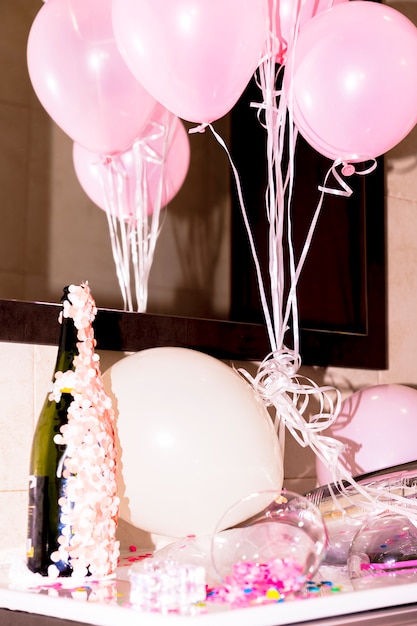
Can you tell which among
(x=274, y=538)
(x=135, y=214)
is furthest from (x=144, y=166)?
(x=274, y=538)

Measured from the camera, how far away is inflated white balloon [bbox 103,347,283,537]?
1.08m

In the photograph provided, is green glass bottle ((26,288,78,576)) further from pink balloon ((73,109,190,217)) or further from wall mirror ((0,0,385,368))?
pink balloon ((73,109,190,217))

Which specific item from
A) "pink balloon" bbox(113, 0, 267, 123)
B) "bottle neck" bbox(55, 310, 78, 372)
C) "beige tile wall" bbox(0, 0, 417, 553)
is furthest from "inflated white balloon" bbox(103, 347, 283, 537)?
"pink balloon" bbox(113, 0, 267, 123)

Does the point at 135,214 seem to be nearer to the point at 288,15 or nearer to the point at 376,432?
the point at 288,15

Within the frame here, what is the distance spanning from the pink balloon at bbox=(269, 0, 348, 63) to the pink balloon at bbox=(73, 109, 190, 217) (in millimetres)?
247

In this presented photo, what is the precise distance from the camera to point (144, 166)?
4.56 ft

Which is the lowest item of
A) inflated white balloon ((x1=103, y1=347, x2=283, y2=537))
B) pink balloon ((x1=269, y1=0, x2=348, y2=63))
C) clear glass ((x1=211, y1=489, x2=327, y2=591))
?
clear glass ((x1=211, y1=489, x2=327, y2=591))

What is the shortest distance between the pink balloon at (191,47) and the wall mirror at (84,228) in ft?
1.03

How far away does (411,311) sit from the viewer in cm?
191

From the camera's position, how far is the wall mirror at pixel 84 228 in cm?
134

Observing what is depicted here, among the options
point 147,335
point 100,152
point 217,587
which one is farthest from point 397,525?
point 100,152

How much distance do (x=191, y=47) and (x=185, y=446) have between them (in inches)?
19.6

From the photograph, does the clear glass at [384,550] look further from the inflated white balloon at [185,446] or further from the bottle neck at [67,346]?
the bottle neck at [67,346]

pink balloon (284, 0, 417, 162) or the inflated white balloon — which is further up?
pink balloon (284, 0, 417, 162)
